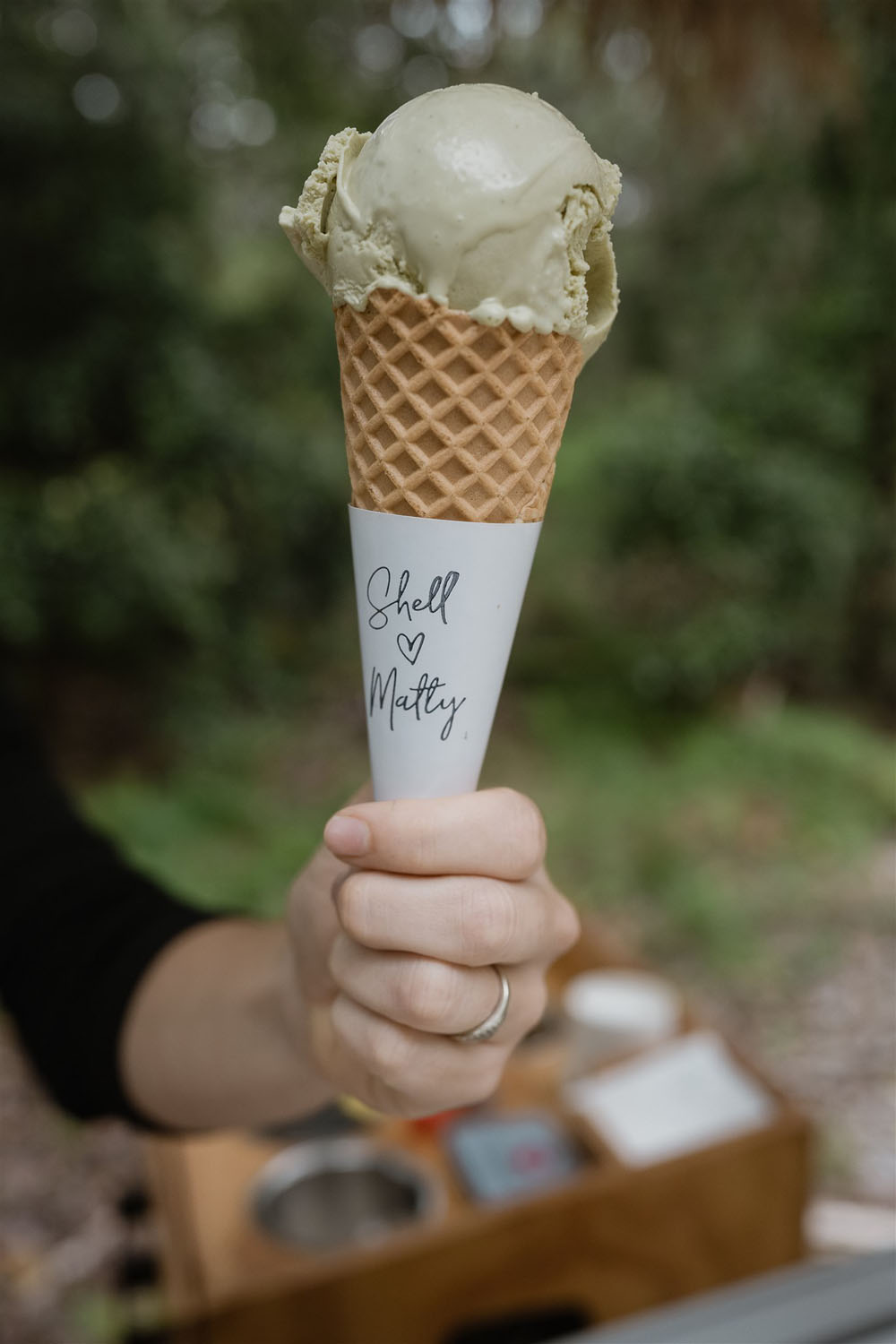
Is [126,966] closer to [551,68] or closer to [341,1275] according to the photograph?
[341,1275]

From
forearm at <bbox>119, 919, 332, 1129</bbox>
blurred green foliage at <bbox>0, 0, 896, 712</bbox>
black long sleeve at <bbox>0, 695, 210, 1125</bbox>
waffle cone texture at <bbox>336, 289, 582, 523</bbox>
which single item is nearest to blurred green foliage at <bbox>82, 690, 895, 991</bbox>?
blurred green foliage at <bbox>0, 0, 896, 712</bbox>

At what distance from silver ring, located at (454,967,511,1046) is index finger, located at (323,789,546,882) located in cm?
10

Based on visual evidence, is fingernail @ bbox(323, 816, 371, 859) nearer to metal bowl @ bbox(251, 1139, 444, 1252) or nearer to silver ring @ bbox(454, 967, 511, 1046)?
silver ring @ bbox(454, 967, 511, 1046)

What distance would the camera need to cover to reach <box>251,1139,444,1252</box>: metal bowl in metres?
1.72

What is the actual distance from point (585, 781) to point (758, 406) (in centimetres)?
188

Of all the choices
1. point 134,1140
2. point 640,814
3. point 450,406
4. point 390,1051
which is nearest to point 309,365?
point 640,814

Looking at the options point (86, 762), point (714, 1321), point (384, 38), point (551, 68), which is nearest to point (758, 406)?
point (551, 68)

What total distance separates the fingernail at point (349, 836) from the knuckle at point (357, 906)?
0.8 inches

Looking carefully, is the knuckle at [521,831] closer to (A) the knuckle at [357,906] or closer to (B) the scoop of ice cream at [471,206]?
(A) the knuckle at [357,906]

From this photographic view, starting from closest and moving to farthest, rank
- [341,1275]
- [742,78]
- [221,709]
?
[341,1275]
[742,78]
[221,709]

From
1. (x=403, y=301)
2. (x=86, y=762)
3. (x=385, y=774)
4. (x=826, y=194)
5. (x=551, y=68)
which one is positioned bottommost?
(x=86, y=762)

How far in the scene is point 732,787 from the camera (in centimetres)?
448

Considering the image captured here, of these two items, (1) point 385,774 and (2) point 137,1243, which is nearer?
(1) point 385,774

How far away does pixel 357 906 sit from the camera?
683 mm
